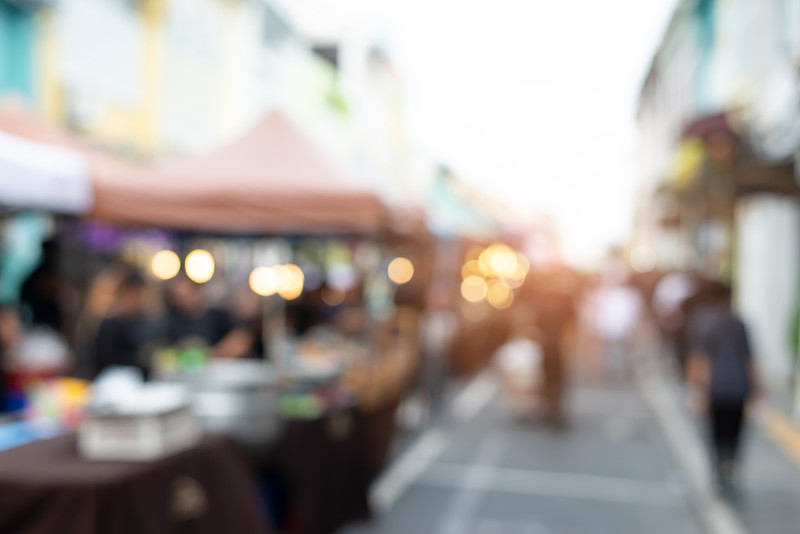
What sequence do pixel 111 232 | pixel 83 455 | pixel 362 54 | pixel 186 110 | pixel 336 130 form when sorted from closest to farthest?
1. pixel 83 455
2. pixel 111 232
3. pixel 186 110
4. pixel 336 130
5. pixel 362 54

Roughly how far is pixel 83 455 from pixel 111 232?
7664mm

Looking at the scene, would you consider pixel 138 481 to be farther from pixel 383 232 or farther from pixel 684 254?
pixel 684 254

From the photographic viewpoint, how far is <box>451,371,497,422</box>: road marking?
11812mm

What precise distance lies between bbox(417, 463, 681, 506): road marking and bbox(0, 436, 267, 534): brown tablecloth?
13.4 ft

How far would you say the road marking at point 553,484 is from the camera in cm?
727

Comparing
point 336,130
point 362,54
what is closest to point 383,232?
point 336,130

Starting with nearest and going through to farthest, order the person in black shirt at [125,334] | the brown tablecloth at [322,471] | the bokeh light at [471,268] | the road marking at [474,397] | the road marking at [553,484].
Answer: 1. the brown tablecloth at [322,471]
2. the person in black shirt at [125,334]
3. the road marking at [553,484]
4. the road marking at [474,397]
5. the bokeh light at [471,268]

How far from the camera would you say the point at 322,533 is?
17.7 ft

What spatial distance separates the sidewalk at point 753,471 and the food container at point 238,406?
12.5 feet

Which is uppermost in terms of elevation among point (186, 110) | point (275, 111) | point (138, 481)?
point (186, 110)

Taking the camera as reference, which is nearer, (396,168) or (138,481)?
(138,481)

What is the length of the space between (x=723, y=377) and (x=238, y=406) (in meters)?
4.27

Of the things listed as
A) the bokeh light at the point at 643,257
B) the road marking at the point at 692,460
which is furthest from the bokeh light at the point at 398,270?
the bokeh light at the point at 643,257

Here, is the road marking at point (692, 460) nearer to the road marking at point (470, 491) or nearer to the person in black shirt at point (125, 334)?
the road marking at point (470, 491)
